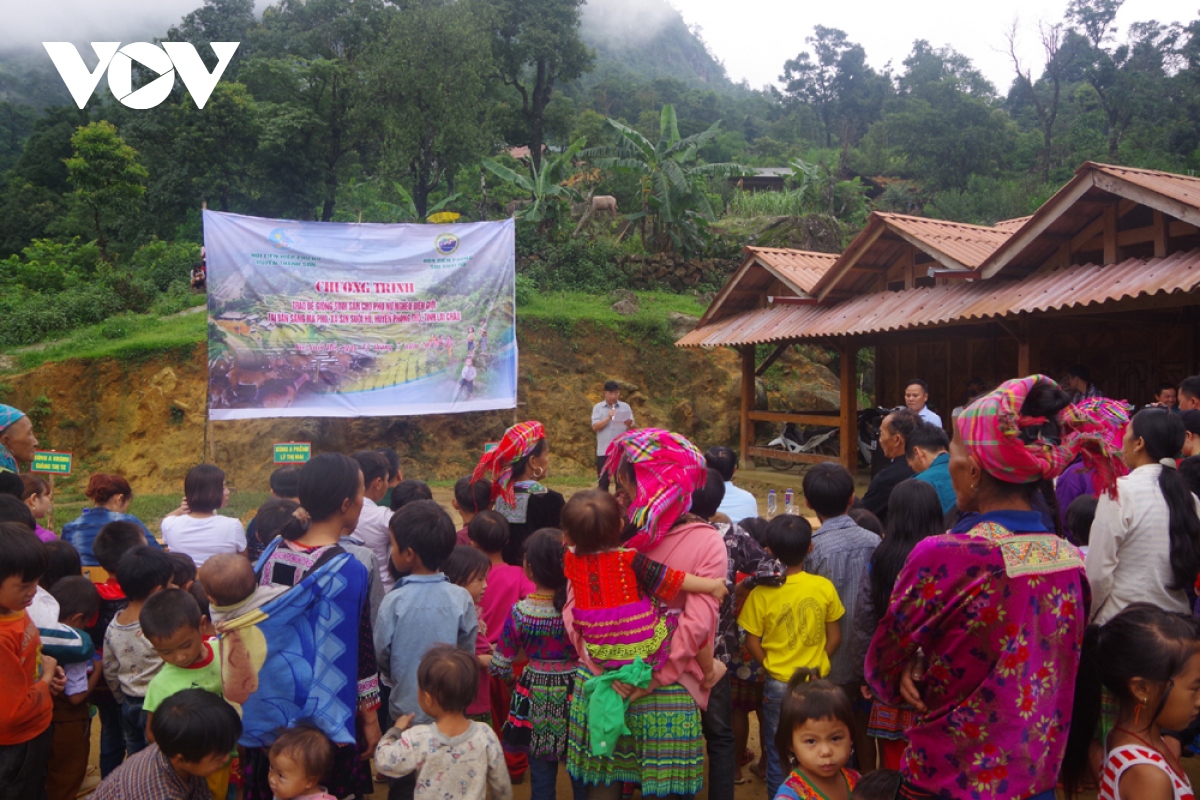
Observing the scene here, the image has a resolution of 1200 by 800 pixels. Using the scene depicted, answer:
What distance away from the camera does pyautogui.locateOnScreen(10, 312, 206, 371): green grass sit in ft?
43.0

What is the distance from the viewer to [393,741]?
2.66 meters

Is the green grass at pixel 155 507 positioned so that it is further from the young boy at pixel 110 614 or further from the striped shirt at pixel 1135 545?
the striped shirt at pixel 1135 545

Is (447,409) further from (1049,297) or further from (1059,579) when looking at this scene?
(1059,579)

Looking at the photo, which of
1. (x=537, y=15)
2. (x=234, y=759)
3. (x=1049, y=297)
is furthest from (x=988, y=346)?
(x=537, y=15)

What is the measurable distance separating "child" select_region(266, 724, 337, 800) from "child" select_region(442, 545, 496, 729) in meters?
0.82

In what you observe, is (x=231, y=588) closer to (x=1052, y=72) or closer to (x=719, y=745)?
(x=719, y=745)

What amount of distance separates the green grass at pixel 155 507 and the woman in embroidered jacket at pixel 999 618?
29.1 feet

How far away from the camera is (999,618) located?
5.94 ft

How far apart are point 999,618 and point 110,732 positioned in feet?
12.0

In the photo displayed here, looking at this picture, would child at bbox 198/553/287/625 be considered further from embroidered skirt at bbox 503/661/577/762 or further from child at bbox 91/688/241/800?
embroidered skirt at bbox 503/661/577/762

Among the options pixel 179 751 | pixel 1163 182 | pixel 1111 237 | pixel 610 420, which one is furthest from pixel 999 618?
pixel 610 420

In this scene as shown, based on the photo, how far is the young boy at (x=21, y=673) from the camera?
2.67 m

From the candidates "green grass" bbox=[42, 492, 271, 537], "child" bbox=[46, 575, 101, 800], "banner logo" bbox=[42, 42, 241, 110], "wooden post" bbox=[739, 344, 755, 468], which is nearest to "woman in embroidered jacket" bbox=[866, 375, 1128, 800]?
"child" bbox=[46, 575, 101, 800]

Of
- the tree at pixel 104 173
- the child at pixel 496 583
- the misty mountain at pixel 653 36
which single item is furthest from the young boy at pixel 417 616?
the misty mountain at pixel 653 36
